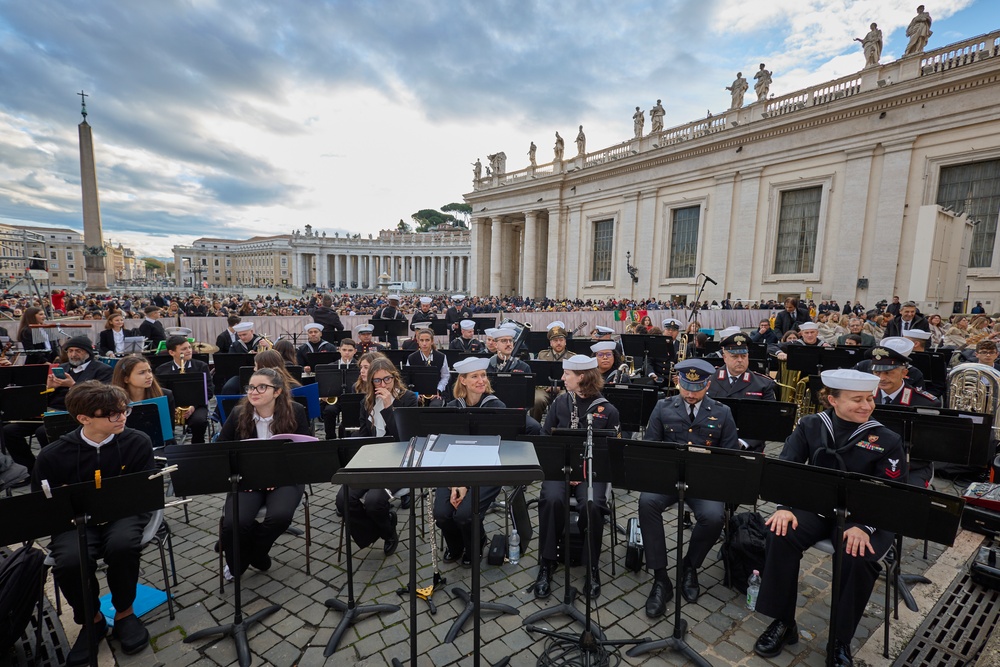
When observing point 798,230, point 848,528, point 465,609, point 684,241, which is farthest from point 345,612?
point 684,241

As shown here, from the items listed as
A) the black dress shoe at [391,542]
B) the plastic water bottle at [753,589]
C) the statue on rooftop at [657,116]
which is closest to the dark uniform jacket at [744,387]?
the plastic water bottle at [753,589]

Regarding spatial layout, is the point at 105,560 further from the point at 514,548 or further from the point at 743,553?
the point at 743,553

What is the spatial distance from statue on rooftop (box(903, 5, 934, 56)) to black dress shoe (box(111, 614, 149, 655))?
3214cm

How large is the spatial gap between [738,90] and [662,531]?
3160cm

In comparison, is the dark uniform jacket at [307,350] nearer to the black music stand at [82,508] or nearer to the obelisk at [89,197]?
the black music stand at [82,508]

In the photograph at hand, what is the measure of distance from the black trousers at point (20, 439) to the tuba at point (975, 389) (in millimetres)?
12794

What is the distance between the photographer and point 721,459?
3102mm

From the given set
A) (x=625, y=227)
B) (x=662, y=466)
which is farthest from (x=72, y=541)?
(x=625, y=227)

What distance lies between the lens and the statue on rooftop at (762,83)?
84.7ft

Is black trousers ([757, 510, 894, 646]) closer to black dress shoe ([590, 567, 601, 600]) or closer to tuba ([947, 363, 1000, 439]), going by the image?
black dress shoe ([590, 567, 601, 600])

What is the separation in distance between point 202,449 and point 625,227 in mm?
34316

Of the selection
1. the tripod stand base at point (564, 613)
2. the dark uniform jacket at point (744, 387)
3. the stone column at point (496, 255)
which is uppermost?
the stone column at point (496, 255)

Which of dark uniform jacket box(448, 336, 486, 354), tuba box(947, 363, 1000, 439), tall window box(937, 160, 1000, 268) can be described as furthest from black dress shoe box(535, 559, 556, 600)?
tall window box(937, 160, 1000, 268)

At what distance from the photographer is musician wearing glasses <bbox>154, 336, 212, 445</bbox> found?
22.2 ft
